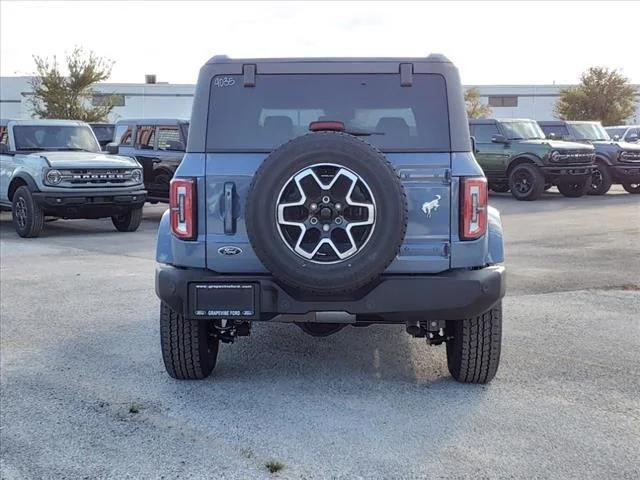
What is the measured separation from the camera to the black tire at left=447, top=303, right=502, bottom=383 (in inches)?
183

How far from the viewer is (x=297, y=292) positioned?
14.0 ft

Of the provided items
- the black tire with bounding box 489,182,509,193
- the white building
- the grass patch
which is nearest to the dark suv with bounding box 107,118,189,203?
the black tire with bounding box 489,182,509,193

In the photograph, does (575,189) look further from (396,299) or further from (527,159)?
(396,299)

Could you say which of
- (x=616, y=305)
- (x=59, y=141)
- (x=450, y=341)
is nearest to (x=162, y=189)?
(x=59, y=141)

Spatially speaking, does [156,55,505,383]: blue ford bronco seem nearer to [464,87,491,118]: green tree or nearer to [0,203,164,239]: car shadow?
[0,203,164,239]: car shadow

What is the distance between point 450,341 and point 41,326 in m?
3.48

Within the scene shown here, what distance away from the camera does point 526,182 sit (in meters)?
18.4

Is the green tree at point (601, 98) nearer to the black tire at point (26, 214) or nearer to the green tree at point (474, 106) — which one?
the green tree at point (474, 106)

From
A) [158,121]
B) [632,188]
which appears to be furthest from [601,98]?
[158,121]

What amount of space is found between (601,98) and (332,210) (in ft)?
140

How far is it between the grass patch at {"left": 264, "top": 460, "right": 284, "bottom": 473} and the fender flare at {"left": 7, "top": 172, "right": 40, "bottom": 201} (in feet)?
31.3

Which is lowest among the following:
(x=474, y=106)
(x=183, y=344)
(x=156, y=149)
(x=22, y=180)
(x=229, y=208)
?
(x=183, y=344)

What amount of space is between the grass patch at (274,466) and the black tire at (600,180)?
17.4 meters

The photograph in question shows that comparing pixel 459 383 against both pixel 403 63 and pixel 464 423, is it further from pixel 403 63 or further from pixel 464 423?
pixel 403 63
